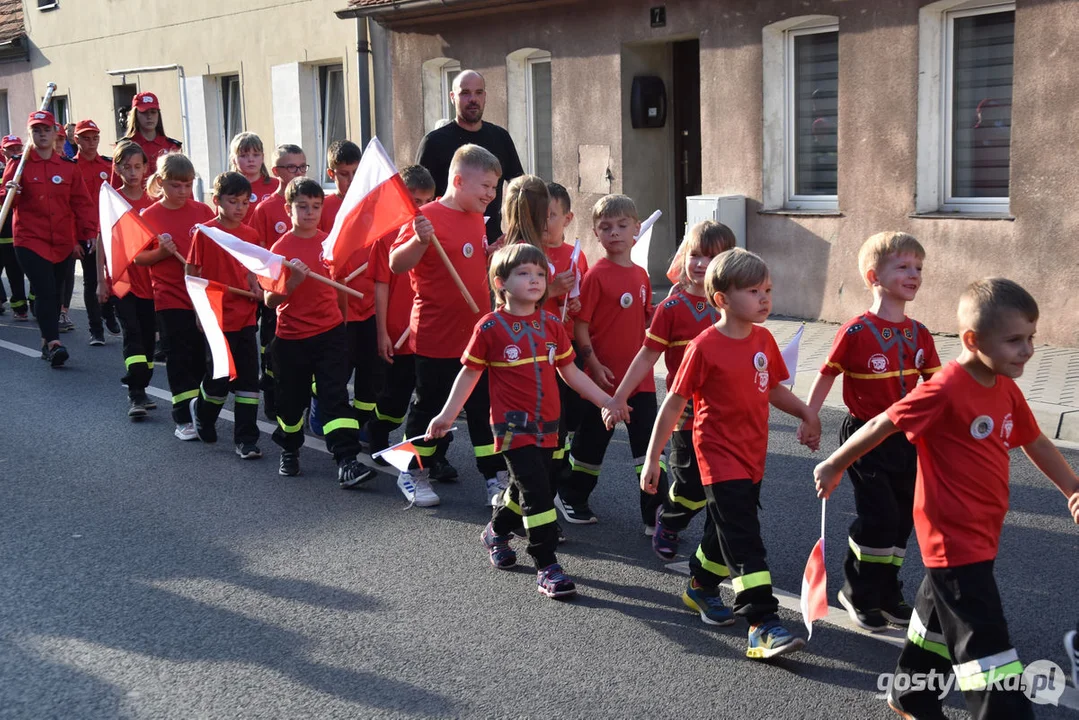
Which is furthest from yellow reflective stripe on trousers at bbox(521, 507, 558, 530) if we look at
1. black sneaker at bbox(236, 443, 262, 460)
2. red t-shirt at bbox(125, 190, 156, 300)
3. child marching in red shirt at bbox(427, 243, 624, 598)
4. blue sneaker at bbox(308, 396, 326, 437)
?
red t-shirt at bbox(125, 190, 156, 300)

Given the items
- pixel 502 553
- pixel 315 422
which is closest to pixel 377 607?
pixel 502 553

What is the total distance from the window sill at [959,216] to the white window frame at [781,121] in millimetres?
1097

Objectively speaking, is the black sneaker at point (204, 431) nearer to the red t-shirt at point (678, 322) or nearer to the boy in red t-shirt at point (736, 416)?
the red t-shirt at point (678, 322)

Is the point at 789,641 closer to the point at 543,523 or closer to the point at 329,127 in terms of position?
the point at 543,523

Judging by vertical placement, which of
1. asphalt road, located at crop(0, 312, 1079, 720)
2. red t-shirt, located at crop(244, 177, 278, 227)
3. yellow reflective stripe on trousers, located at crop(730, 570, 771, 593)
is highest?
red t-shirt, located at crop(244, 177, 278, 227)

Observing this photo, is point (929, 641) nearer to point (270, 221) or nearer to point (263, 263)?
point (263, 263)

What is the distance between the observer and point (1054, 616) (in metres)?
4.68

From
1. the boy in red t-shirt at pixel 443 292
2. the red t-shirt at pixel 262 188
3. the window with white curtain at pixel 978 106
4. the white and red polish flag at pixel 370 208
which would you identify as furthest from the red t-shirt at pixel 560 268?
the window with white curtain at pixel 978 106

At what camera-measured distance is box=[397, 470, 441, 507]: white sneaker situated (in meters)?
6.52

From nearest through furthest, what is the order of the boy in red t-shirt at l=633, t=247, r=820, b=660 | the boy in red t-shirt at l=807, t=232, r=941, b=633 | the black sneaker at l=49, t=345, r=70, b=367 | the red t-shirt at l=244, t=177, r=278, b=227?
the boy in red t-shirt at l=633, t=247, r=820, b=660 → the boy in red t-shirt at l=807, t=232, r=941, b=633 → the red t-shirt at l=244, t=177, r=278, b=227 → the black sneaker at l=49, t=345, r=70, b=367

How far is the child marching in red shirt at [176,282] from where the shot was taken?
807 centimetres

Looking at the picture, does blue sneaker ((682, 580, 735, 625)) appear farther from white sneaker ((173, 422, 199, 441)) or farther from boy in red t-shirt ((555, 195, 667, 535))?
white sneaker ((173, 422, 199, 441))

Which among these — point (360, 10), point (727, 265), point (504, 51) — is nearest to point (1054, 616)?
point (727, 265)

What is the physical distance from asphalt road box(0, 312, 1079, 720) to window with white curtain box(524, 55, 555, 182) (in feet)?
29.8
